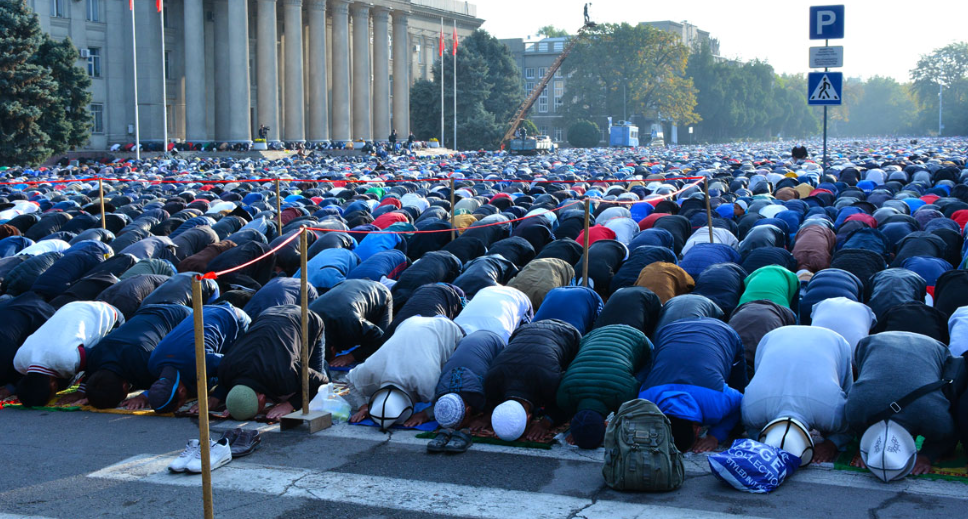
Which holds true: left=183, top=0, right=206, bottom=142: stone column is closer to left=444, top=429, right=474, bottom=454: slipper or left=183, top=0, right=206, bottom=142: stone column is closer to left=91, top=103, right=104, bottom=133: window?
left=91, top=103, right=104, bottom=133: window

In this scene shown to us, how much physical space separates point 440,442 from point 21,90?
42.1 m

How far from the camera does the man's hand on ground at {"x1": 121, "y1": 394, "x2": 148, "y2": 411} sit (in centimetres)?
957

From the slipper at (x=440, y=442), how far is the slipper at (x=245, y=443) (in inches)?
56.6

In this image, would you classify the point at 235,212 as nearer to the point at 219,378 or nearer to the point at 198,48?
the point at 219,378

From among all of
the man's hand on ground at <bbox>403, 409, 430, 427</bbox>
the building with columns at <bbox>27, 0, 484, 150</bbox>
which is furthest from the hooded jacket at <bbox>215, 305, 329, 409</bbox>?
the building with columns at <bbox>27, 0, 484, 150</bbox>

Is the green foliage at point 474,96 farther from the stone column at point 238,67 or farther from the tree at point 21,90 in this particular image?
the tree at point 21,90

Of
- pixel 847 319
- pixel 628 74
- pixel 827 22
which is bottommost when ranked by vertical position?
pixel 847 319

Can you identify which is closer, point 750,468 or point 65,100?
point 750,468

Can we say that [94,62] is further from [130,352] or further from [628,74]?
[628,74]

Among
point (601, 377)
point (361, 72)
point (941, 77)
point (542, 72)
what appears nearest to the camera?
point (601, 377)

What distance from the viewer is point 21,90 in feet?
144

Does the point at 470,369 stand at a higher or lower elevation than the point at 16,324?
lower

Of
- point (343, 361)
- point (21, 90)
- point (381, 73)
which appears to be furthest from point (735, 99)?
point (343, 361)

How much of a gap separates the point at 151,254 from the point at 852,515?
40.5 feet
